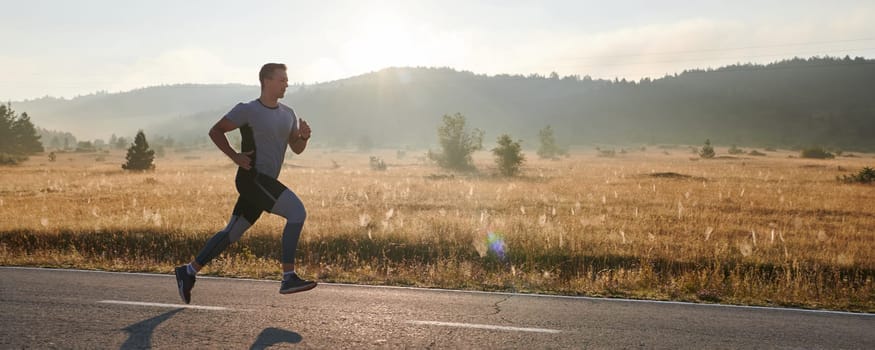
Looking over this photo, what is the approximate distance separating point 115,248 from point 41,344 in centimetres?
815

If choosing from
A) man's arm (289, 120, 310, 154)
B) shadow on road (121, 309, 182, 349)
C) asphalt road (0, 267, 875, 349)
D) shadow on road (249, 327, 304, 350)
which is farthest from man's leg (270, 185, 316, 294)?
shadow on road (121, 309, 182, 349)

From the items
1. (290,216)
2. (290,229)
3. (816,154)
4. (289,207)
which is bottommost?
(816,154)

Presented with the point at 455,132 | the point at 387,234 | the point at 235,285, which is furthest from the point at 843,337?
the point at 455,132

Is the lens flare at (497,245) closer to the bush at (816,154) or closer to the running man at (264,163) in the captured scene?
the running man at (264,163)

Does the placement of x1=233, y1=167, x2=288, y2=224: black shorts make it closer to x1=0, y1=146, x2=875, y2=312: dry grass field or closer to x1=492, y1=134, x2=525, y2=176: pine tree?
x1=0, y1=146, x2=875, y2=312: dry grass field

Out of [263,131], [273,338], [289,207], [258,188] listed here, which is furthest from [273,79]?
[273,338]

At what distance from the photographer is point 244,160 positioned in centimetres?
592

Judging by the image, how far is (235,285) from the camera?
7605mm

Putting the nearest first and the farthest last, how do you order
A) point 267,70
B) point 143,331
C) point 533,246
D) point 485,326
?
point 143,331, point 485,326, point 267,70, point 533,246

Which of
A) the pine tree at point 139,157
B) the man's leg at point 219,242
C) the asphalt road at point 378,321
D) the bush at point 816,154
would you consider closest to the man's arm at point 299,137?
the man's leg at point 219,242

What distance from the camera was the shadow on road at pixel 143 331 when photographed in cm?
480

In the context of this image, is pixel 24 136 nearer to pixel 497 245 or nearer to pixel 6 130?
pixel 6 130

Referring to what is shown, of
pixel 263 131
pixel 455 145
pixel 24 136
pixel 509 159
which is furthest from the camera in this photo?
pixel 24 136

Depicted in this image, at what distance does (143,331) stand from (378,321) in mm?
2134
